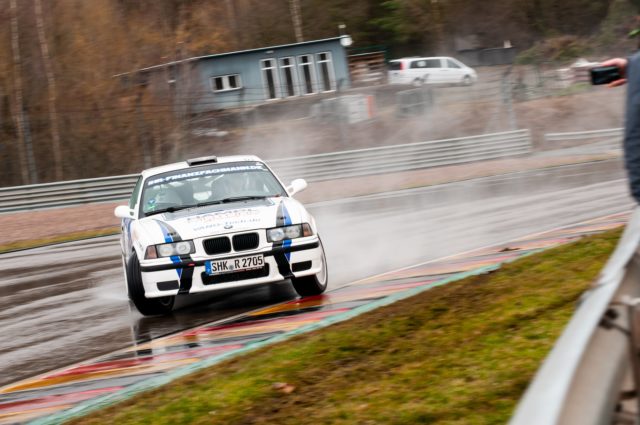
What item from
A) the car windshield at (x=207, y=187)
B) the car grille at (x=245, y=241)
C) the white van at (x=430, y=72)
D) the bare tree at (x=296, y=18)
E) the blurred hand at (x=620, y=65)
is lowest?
the car grille at (x=245, y=241)

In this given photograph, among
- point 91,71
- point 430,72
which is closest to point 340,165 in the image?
point 91,71

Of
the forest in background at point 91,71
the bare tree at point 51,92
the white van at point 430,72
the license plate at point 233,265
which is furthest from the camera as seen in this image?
the white van at point 430,72

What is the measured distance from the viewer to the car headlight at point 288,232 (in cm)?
957

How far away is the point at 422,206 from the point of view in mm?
19562

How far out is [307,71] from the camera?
54.7m

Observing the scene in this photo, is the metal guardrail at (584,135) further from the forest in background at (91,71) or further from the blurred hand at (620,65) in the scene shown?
the blurred hand at (620,65)

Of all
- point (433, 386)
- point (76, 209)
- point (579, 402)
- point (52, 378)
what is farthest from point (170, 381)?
point (76, 209)

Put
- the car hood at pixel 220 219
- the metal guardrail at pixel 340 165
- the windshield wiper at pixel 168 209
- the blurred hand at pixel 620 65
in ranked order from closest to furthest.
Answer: the blurred hand at pixel 620 65, the car hood at pixel 220 219, the windshield wiper at pixel 168 209, the metal guardrail at pixel 340 165

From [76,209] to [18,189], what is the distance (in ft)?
5.60

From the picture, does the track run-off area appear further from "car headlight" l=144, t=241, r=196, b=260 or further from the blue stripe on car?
"car headlight" l=144, t=241, r=196, b=260

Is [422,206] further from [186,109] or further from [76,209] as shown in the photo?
[186,109]

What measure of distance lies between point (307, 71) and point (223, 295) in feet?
146

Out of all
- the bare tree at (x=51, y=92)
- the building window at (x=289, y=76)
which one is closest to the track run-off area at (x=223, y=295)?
the bare tree at (x=51, y=92)

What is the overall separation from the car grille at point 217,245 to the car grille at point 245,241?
0.07m
